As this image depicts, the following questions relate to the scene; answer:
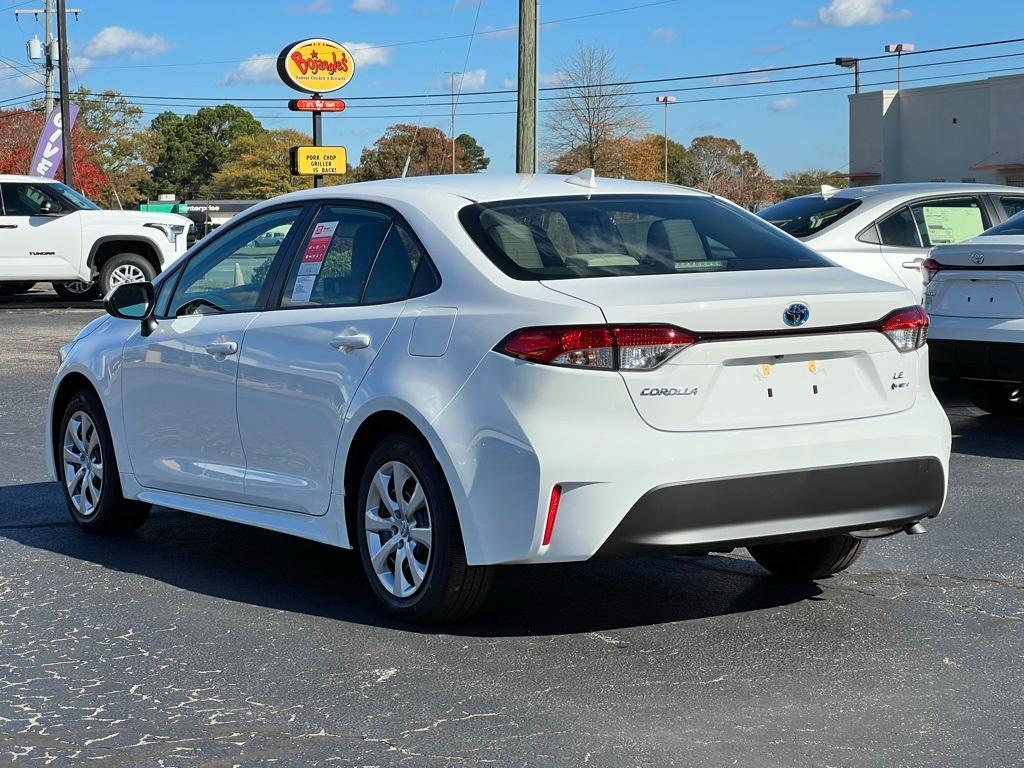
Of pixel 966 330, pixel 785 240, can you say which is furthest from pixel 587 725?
pixel 966 330

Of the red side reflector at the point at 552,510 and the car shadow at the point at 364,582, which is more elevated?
the red side reflector at the point at 552,510

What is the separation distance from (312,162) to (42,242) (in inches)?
275

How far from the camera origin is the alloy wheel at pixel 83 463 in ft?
24.1

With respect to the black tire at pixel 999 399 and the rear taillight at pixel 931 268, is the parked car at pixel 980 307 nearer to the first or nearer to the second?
the rear taillight at pixel 931 268

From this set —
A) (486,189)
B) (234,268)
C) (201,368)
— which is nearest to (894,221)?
(234,268)

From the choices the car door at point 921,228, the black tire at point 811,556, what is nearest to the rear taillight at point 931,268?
the car door at point 921,228

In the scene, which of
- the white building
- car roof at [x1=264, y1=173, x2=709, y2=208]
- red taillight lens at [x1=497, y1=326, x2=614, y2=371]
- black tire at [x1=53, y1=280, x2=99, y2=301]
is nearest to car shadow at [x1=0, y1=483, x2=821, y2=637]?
red taillight lens at [x1=497, y1=326, x2=614, y2=371]

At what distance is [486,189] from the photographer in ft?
19.5

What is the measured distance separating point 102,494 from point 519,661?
2953 millimetres

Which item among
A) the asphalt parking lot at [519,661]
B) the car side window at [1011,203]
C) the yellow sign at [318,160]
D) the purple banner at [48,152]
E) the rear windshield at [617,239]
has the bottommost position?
the asphalt parking lot at [519,661]

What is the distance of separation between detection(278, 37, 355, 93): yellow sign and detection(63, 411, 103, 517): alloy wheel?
2303 centimetres

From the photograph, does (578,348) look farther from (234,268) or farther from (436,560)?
(234,268)

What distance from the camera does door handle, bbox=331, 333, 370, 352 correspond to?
5605 millimetres

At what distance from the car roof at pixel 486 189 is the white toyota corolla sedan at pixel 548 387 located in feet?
0.06
